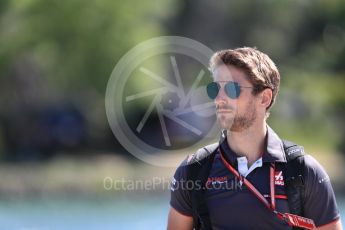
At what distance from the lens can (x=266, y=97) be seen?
157 inches

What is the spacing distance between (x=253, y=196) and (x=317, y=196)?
305 mm

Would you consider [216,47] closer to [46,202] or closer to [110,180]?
[110,180]

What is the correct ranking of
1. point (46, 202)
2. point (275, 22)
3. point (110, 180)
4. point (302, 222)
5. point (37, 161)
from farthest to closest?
point (275, 22)
point (37, 161)
point (110, 180)
point (46, 202)
point (302, 222)

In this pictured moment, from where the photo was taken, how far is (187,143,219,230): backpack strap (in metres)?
3.85

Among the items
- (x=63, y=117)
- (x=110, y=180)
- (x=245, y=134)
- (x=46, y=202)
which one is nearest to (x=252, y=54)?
(x=245, y=134)

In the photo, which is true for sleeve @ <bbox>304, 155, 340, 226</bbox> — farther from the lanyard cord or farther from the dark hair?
the dark hair

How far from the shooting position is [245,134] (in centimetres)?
397

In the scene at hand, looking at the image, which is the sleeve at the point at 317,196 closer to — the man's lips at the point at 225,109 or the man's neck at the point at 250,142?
the man's neck at the point at 250,142

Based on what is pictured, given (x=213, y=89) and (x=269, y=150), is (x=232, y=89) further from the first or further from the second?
(x=269, y=150)

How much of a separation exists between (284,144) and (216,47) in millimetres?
32594

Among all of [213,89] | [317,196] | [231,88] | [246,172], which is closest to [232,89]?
[231,88]

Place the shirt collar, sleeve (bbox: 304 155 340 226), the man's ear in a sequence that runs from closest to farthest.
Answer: sleeve (bbox: 304 155 340 226) < the shirt collar < the man's ear

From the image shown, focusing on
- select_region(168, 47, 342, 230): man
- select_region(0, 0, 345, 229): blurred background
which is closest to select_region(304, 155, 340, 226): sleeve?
select_region(168, 47, 342, 230): man

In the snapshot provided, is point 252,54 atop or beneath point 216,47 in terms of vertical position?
beneath
